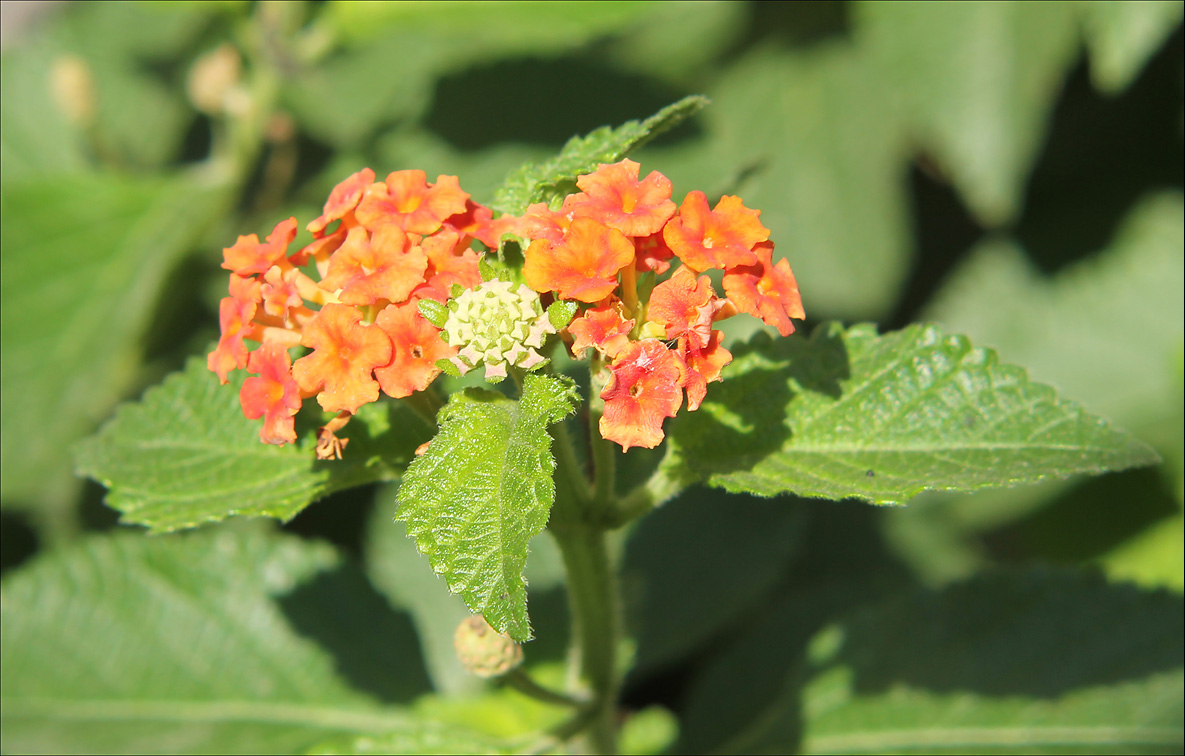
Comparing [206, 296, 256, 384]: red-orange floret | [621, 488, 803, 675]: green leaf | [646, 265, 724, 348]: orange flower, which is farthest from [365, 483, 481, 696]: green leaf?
[646, 265, 724, 348]: orange flower

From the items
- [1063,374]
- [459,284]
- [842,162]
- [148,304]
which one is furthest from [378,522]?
[1063,374]

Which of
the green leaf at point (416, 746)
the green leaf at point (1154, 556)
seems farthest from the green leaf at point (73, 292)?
the green leaf at point (1154, 556)

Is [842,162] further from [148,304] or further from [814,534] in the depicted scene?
[148,304]

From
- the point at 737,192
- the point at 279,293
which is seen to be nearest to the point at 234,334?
the point at 279,293

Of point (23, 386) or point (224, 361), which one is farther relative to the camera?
point (23, 386)

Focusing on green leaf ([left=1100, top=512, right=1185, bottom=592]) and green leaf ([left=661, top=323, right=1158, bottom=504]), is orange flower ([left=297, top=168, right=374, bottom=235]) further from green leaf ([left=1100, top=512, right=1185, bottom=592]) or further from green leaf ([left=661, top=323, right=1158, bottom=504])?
green leaf ([left=1100, top=512, right=1185, bottom=592])

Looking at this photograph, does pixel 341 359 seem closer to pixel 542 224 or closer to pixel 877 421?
pixel 542 224
